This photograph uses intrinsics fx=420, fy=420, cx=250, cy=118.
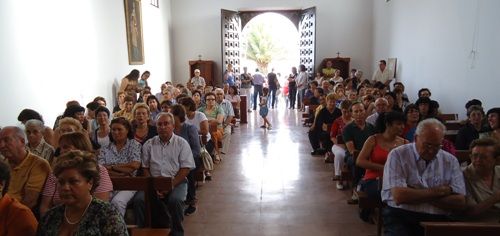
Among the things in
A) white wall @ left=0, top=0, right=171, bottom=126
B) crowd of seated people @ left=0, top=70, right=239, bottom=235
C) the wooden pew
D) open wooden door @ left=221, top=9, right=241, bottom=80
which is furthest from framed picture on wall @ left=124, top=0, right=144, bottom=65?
the wooden pew

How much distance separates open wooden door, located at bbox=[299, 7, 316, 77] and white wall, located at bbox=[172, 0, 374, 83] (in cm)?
54

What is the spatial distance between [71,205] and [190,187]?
2.67 m

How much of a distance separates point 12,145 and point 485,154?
11.1 feet

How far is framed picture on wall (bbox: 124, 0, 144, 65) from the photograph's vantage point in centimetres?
1061

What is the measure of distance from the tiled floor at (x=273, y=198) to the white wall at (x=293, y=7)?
8010 millimetres

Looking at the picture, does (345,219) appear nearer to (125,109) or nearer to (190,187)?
(190,187)

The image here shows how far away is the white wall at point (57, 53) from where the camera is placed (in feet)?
18.9

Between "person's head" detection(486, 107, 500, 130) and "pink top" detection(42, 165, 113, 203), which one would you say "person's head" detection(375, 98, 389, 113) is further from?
"pink top" detection(42, 165, 113, 203)

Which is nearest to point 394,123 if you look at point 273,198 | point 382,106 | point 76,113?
point 382,106

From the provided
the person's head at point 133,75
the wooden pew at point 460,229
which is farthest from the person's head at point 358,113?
the person's head at point 133,75

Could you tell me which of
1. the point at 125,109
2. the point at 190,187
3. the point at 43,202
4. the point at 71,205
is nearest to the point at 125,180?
the point at 43,202

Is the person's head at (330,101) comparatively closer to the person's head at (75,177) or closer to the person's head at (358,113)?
the person's head at (358,113)

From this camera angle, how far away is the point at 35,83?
21.0 ft

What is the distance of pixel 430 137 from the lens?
9.33 ft
